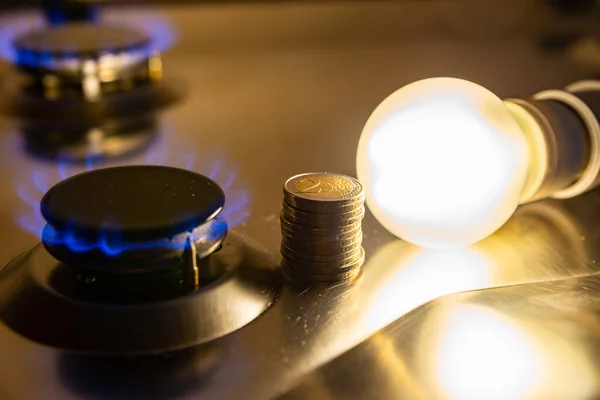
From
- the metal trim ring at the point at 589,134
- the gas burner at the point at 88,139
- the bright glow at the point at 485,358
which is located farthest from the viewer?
the gas burner at the point at 88,139

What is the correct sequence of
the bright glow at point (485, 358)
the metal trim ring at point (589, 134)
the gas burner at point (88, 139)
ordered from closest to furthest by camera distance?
the bright glow at point (485, 358)
the metal trim ring at point (589, 134)
the gas burner at point (88, 139)

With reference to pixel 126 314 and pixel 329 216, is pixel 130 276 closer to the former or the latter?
pixel 126 314

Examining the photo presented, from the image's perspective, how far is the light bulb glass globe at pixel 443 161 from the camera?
0.49 metres

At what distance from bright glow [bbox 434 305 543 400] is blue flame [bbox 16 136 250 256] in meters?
0.16

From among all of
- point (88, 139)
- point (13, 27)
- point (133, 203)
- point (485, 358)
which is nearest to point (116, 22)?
point (13, 27)

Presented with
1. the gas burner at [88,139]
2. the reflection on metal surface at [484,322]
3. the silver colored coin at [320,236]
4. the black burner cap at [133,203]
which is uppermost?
the black burner cap at [133,203]

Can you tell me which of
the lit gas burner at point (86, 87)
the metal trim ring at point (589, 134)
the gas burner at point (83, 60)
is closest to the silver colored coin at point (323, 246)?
the metal trim ring at point (589, 134)

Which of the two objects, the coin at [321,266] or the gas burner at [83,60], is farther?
the gas burner at [83,60]

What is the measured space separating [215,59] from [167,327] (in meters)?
0.67

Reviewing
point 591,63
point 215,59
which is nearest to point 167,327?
point 215,59

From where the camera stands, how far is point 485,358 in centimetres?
44

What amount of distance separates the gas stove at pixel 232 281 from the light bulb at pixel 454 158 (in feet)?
0.13

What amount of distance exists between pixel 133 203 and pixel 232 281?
0.26 feet

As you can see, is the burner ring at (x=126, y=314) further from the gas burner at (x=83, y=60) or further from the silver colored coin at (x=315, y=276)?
the gas burner at (x=83, y=60)
